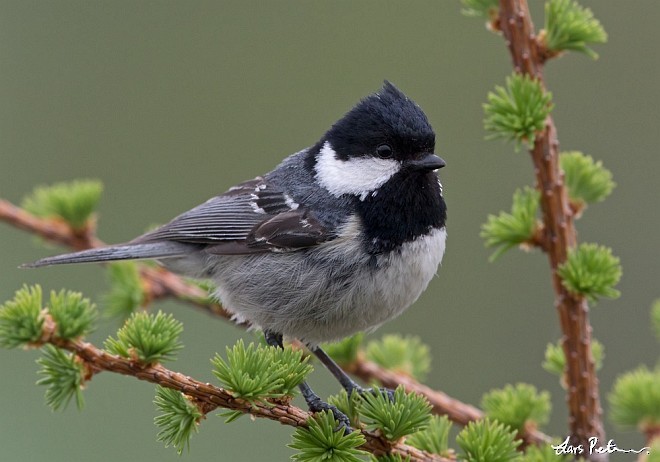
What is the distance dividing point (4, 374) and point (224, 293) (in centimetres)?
102

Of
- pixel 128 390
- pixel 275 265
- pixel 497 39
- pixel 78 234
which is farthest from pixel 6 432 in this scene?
pixel 497 39

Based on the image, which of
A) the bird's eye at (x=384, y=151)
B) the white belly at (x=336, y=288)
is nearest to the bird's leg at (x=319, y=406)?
the white belly at (x=336, y=288)

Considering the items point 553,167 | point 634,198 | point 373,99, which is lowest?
point 553,167

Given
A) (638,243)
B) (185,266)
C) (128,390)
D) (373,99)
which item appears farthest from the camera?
(638,243)

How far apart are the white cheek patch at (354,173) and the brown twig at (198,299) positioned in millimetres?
542

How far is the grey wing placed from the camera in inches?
98.2

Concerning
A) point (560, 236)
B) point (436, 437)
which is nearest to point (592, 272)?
point (560, 236)

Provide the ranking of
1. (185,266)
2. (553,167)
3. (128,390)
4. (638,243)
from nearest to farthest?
(553,167), (185,266), (128,390), (638,243)

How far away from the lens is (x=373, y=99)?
2393 millimetres

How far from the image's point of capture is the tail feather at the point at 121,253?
2457mm

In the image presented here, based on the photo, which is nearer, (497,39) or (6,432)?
(6,432)

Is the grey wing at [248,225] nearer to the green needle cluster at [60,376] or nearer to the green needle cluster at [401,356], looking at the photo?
the green needle cluster at [401,356]

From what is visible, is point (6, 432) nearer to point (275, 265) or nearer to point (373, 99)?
point (275, 265)

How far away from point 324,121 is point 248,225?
226 cm
